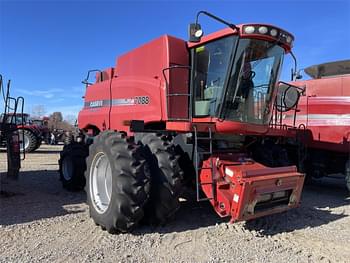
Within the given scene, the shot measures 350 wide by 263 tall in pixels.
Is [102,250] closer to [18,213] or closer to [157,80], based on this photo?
[18,213]

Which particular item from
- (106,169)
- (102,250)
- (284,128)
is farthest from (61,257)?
(284,128)

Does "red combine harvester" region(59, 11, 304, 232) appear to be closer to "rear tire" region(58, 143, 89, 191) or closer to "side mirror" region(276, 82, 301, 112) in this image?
"side mirror" region(276, 82, 301, 112)

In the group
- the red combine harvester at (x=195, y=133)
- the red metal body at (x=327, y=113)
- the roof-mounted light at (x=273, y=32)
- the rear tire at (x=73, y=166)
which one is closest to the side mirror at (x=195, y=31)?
the red combine harvester at (x=195, y=133)

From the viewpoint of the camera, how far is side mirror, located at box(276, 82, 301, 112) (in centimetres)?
709

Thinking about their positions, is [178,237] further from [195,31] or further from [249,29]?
[249,29]

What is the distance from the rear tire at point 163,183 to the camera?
15.7ft

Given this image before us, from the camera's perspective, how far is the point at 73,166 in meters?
7.84

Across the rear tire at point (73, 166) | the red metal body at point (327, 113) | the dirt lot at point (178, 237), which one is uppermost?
the red metal body at point (327, 113)

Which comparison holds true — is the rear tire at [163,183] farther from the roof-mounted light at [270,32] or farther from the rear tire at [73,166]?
the rear tire at [73,166]

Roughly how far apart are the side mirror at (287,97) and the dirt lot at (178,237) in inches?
76.9

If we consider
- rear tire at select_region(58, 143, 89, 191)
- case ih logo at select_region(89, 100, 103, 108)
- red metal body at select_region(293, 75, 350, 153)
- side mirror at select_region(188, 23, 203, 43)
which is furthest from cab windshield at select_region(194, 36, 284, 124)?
rear tire at select_region(58, 143, 89, 191)

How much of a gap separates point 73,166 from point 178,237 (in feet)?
12.6

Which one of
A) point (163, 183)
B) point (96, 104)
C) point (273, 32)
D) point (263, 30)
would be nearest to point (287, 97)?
point (273, 32)

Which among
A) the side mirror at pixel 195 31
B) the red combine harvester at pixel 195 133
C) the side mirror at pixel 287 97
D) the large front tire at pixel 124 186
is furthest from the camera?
the side mirror at pixel 287 97
